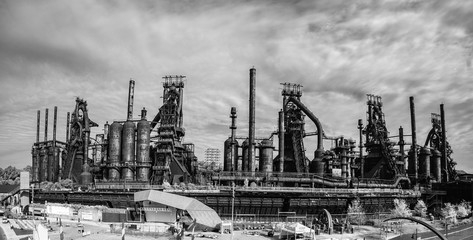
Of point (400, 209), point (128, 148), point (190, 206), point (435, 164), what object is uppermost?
point (128, 148)

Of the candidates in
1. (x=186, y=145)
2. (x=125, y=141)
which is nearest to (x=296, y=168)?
(x=186, y=145)

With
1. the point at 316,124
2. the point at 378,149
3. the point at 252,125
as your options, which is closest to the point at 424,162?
the point at 378,149

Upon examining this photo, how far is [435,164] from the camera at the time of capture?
108438 millimetres

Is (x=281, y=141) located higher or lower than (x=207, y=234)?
higher

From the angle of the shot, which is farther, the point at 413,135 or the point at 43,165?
the point at 413,135

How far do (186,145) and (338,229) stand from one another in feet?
162

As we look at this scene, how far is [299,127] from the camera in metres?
89.1

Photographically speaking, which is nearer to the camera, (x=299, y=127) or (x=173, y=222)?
(x=173, y=222)

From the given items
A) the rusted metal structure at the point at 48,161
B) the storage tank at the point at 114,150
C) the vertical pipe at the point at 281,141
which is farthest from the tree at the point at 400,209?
the rusted metal structure at the point at 48,161

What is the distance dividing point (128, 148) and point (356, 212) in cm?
4533

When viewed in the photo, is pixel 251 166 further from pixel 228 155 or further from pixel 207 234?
pixel 207 234

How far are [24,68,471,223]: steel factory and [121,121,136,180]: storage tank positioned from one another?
204 mm

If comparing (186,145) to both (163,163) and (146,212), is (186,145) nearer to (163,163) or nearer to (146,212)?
(163,163)

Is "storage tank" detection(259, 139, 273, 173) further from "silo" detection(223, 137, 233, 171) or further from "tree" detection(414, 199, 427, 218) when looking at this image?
"tree" detection(414, 199, 427, 218)
